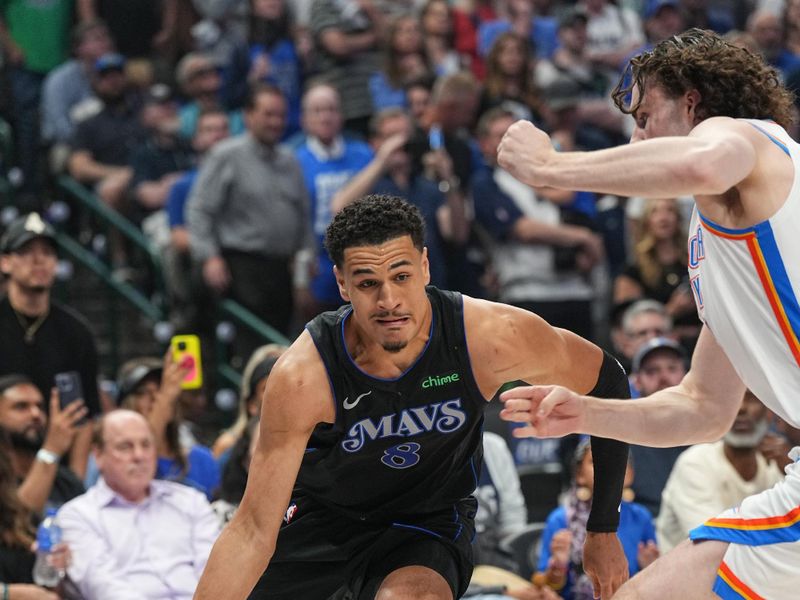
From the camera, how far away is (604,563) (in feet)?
16.0

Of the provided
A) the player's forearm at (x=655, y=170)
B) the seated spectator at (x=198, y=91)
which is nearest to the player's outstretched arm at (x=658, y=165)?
the player's forearm at (x=655, y=170)

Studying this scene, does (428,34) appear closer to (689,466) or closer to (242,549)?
(689,466)

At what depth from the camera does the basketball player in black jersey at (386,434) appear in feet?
14.9

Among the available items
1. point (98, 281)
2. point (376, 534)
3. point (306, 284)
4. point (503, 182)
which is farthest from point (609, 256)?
point (376, 534)

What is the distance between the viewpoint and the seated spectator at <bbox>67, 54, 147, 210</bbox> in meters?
11.0

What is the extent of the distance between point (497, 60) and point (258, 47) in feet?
7.35

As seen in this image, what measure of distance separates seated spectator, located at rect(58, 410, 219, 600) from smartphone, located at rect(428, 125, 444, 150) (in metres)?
3.76

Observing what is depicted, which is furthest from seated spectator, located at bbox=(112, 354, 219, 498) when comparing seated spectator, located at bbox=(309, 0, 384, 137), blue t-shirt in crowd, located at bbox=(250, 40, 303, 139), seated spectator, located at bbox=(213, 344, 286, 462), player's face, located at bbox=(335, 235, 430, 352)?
blue t-shirt in crowd, located at bbox=(250, 40, 303, 139)

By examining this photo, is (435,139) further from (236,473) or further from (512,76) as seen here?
(236,473)

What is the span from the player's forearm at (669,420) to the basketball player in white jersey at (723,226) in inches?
6.6

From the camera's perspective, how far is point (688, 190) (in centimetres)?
366

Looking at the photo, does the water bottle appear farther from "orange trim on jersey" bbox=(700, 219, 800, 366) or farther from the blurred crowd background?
"orange trim on jersey" bbox=(700, 219, 800, 366)

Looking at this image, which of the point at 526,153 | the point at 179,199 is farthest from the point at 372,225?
the point at 179,199

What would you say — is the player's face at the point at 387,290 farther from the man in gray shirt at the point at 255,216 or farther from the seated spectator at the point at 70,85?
the seated spectator at the point at 70,85
